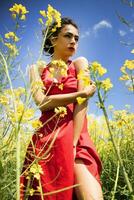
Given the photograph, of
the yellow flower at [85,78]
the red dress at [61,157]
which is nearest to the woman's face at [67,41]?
the red dress at [61,157]

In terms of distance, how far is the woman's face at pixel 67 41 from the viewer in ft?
7.62

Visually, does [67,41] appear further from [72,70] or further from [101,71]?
[101,71]

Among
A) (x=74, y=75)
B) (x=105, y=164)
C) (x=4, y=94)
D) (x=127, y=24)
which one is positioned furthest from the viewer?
(x=105, y=164)

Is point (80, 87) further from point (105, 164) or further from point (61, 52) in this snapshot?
point (105, 164)

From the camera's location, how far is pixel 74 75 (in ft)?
7.73

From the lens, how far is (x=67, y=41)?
235 centimetres

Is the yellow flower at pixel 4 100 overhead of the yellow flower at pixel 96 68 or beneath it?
overhead

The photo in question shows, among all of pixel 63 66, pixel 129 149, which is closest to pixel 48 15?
pixel 63 66

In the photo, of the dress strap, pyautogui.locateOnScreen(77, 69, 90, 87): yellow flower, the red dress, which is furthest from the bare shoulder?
pyautogui.locateOnScreen(77, 69, 90, 87): yellow flower

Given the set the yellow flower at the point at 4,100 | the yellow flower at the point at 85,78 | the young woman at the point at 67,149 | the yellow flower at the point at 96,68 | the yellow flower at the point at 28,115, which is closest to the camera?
the yellow flower at the point at 96,68

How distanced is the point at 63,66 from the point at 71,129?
371 mm

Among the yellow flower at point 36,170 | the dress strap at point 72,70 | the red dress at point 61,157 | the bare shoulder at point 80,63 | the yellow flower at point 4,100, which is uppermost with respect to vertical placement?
the bare shoulder at point 80,63

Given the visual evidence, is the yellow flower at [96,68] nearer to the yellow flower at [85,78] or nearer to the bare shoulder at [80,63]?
the yellow flower at [85,78]

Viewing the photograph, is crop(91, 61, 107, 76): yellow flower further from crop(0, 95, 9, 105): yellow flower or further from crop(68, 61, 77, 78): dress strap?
crop(68, 61, 77, 78): dress strap
